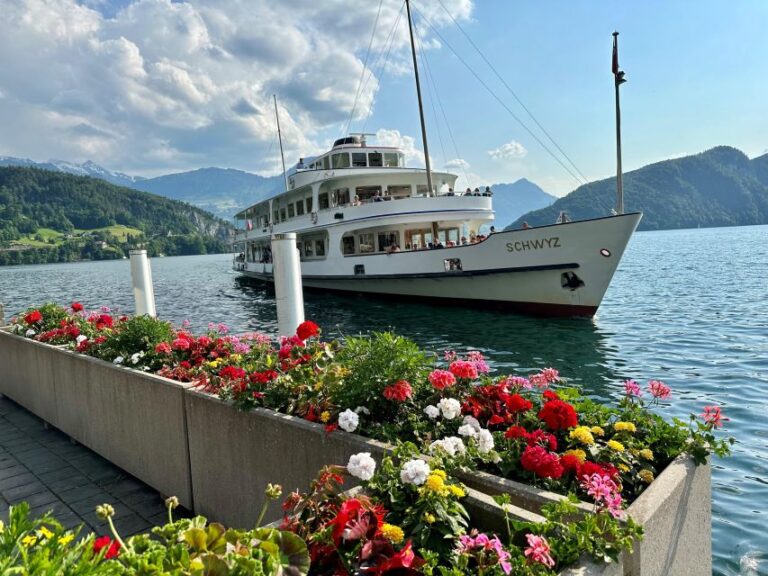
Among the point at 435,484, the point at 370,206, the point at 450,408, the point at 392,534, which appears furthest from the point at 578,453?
the point at 370,206

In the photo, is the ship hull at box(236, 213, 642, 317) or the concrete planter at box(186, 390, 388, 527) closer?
the concrete planter at box(186, 390, 388, 527)

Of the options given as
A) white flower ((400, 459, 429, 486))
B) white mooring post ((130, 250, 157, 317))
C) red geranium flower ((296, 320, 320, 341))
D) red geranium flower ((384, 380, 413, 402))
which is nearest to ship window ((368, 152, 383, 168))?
white mooring post ((130, 250, 157, 317))

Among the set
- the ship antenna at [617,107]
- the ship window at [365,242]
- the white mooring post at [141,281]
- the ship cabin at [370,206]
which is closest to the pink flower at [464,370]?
the white mooring post at [141,281]

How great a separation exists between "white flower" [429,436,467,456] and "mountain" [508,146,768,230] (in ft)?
493

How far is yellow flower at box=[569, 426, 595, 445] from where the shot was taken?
2.58m

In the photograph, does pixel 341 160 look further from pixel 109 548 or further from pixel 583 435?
pixel 109 548

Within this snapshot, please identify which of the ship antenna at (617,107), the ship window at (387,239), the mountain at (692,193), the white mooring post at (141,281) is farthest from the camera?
the mountain at (692,193)

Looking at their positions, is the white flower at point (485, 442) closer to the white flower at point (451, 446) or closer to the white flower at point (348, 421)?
the white flower at point (451, 446)

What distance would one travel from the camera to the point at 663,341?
41.4ft

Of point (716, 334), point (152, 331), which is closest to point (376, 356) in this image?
point (152, 331)

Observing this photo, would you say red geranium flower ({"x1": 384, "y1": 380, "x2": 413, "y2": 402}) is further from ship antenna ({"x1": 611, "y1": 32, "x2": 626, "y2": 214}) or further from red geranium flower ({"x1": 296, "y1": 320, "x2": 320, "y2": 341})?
ship antenna ({"x1": 611, "y1": 32, "x2": 626, "y2": 214})

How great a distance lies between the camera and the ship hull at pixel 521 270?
15.2m

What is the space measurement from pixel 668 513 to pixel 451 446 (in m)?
0.96

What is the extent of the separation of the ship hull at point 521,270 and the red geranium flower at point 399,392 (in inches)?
524
